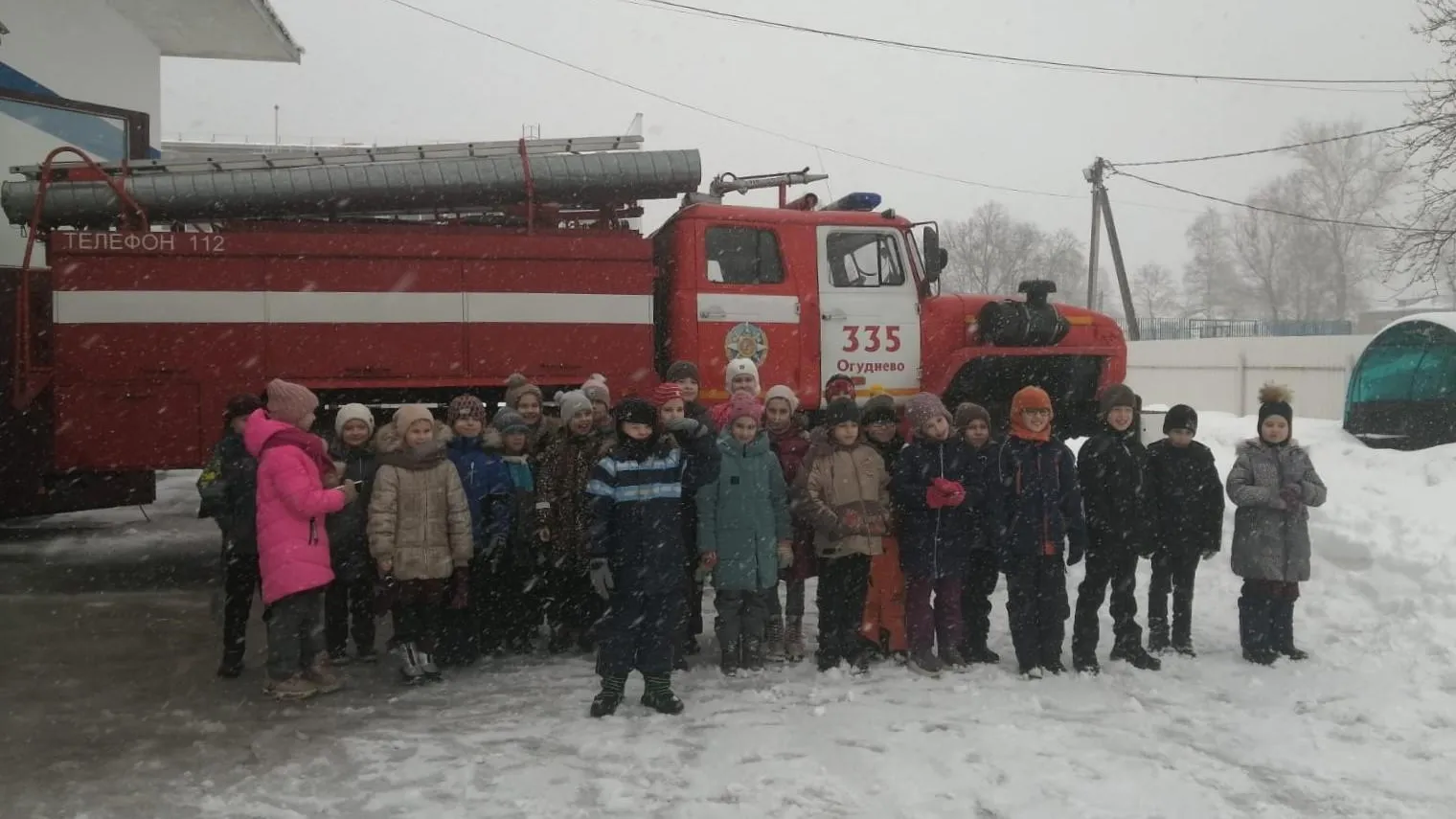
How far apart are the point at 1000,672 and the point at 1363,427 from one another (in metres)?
9.31

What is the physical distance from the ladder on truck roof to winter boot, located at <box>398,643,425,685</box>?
408 centimetres

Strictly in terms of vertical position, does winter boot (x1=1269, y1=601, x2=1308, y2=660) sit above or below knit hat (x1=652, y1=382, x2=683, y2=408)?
below

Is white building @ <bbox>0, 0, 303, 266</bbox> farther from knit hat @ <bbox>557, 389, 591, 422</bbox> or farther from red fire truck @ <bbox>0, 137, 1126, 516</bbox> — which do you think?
knit hat @ <bbox>557, 389, 591, 422</bbox>

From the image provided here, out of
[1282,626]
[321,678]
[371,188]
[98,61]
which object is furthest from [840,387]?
[98,61]

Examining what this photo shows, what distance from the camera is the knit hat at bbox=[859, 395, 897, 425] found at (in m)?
6.09

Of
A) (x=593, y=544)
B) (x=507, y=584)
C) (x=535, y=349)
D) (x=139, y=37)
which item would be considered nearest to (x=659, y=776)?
(x=593, y=544)

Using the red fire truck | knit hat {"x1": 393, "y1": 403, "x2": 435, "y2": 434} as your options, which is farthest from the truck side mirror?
knit hat {"x1": 393, "y1": 403, "x2": 435, "y2": 434}

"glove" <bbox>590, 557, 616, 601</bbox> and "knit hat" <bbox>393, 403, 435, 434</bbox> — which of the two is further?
"knit hat" <bbox>393, 403, 435, 434</bbox>

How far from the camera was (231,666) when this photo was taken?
573 cm

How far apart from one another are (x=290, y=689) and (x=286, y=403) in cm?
149

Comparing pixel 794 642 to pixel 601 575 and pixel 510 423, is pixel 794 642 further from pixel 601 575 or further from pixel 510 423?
pixel 510 423

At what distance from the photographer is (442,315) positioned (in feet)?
24.9

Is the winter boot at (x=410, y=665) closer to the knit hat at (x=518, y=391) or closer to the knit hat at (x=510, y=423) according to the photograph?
the knit hat at (x=510, y=423)

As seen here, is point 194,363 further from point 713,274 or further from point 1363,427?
point 1363,427
